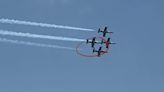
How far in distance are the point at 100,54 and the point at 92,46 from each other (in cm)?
471

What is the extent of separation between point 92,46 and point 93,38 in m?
3.05

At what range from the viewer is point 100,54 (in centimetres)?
19975

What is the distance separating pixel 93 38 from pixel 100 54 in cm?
658

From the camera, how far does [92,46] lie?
19762cm

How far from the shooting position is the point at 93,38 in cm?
19838
